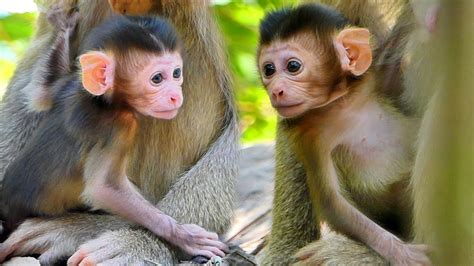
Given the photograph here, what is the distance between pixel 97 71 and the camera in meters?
1.91

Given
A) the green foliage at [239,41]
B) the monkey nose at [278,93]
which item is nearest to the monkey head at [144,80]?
the monkey nose at [278,93]

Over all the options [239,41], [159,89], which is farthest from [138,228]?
[239,41]

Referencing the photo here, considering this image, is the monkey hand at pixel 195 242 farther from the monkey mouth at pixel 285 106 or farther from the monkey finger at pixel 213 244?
the monkey mouth at pixel 285 106

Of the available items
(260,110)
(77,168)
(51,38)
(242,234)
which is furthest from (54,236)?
(260,110)

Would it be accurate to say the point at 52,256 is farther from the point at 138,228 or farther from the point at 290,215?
the point at 290,215

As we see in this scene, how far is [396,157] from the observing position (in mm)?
1968

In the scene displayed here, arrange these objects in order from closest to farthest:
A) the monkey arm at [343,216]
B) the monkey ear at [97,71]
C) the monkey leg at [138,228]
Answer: the monkey arm at [343,216] < the monkey ear at [97,71] < the monkey leg at [138,228]

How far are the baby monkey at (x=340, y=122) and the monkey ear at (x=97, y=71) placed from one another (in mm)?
371

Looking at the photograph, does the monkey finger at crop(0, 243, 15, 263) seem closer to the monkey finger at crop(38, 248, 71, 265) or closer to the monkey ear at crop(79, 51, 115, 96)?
the monkey finger at crop(38, 248, 71, 265)

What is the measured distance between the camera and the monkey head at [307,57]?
1845mm

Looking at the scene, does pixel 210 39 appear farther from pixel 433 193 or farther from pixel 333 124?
pixel 433 193

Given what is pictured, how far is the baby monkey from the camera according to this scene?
1.85 m

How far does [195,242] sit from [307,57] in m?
0.58

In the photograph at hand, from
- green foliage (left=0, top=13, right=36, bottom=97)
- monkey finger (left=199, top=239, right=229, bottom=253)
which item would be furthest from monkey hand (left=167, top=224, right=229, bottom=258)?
green foliage (left=0, top=13, right=36, bottom=97)
